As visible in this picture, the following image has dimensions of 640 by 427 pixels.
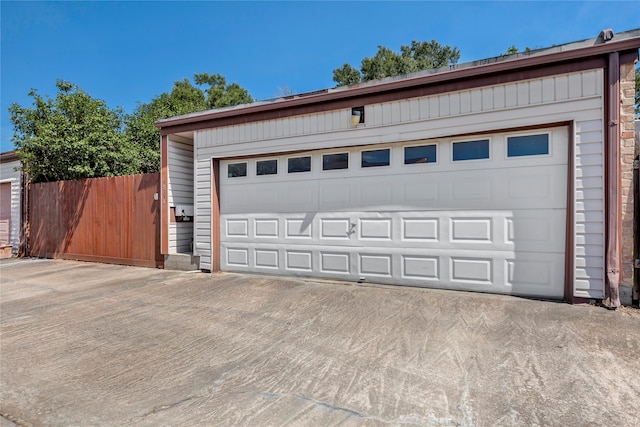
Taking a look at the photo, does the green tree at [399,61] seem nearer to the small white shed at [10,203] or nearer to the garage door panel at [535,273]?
the small white shed at [10,203]

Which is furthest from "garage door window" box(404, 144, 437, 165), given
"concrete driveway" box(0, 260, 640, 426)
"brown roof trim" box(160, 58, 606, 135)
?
"concrete driveway" box(0, 260, 640, 426)

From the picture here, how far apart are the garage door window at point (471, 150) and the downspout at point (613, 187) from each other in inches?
53.2

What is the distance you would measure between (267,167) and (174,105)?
14.2 meters

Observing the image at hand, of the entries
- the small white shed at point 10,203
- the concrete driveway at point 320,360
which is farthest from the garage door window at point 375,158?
the small white shed at point 10,203

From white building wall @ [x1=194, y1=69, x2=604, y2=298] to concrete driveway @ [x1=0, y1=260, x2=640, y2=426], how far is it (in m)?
1.03

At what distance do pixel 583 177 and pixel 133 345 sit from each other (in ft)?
18.1

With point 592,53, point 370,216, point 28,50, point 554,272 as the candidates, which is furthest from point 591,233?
point 28,50

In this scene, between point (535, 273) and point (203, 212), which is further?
point (203, 212)

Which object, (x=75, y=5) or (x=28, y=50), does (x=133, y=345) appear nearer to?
(x=75, y=5)

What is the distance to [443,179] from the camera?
16.5 ft

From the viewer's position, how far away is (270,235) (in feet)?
20.8

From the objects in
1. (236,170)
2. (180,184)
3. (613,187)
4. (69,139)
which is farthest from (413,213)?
(69,139)

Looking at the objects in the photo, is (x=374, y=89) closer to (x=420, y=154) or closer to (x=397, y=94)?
(x=397, y=94)

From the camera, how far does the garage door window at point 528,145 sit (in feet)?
14.8
